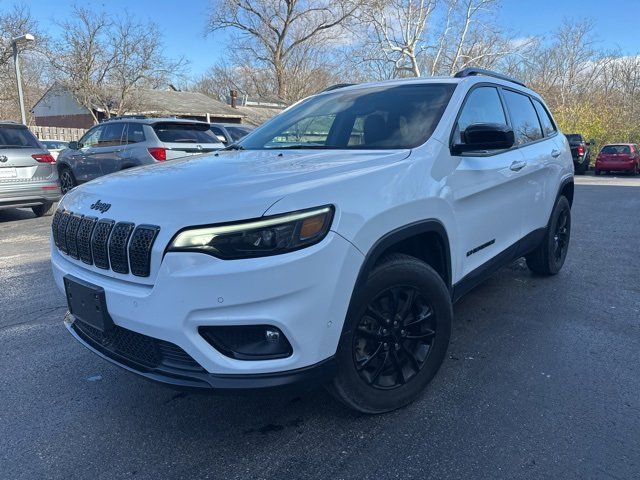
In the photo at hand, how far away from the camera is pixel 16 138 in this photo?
27.1 feet

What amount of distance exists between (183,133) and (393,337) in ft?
25.7

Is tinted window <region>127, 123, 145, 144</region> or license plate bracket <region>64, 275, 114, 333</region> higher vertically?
tinted window <region>127, 123, 145, 144</region>

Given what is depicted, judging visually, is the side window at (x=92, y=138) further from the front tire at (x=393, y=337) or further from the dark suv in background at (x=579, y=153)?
the dark suv in background at (x=579, y=153)

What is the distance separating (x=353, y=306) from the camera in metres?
2.13

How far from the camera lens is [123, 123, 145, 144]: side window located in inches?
356

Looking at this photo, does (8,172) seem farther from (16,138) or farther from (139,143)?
(139,143)

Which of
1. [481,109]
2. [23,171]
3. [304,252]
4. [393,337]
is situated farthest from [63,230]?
[23,171]

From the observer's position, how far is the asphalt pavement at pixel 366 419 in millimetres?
2170

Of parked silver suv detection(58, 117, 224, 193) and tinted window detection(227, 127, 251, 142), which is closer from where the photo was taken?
parked silver suv detection(58, 117, 224, 193)

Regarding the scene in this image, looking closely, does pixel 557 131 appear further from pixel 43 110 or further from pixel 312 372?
pixel 43 110

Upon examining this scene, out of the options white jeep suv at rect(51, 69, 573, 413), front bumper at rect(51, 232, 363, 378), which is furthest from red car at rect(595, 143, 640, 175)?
front bumper at rect(51, 232, 363, 378)

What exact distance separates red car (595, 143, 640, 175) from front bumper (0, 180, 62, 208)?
71.3ft

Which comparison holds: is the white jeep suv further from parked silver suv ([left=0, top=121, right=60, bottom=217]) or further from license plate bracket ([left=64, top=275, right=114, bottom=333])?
parked silver suv ([left=0, top=121, right=60, bottom=217])

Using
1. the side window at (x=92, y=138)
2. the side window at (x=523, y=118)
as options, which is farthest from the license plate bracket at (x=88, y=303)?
the side window at (x=92, y=138)
